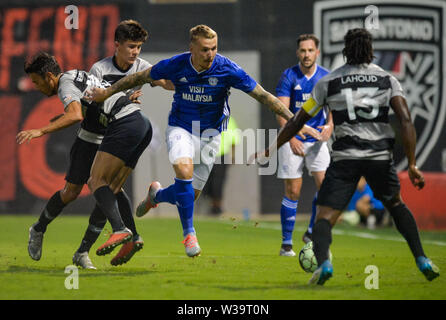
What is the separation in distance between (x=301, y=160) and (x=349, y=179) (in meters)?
3.54

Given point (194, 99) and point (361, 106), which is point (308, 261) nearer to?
point (361, 106)

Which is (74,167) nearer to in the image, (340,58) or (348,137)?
(348,137)

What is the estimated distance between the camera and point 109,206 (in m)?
7.14

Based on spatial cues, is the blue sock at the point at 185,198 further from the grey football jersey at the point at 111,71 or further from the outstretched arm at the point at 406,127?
the outstretched arm at the point at 406,127

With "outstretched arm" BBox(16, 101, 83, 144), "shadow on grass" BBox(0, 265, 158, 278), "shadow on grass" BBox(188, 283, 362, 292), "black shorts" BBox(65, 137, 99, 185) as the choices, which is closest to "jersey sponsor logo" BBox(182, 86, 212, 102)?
"black shorts" BBox(65, 137, 99, 185)

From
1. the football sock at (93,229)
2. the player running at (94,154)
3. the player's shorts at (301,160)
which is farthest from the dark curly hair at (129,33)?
the player's shorts at (301,160)

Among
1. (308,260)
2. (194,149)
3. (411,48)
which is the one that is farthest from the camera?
(411,48)

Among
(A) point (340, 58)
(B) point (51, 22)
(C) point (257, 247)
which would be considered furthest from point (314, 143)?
(B) point (51, 22)

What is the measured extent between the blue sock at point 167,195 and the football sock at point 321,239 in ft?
6.63

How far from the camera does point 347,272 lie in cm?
741

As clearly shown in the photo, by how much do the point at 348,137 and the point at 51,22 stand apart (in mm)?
13017

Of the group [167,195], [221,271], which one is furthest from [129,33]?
[221,271]

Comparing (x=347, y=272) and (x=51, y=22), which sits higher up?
(x=51, y=22)

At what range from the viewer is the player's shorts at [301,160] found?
962 centimetres
